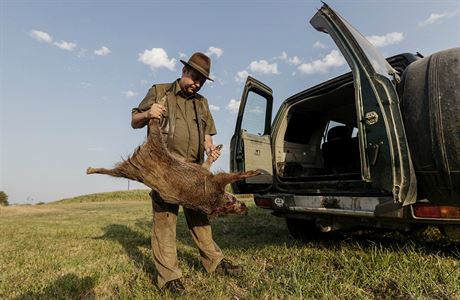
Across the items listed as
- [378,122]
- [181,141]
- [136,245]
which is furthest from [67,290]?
[378,122]

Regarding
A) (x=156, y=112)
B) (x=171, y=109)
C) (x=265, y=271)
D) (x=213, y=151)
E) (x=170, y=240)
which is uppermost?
(x=171, y=109)

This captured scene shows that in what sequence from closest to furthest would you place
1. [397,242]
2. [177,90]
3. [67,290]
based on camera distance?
[67,290]
[177,90]
[397,242]

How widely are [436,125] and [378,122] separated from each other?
1.42ft

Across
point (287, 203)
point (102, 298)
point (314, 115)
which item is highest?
point (314, 115)

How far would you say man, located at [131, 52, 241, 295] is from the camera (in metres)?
2.98

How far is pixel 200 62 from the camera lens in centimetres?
308

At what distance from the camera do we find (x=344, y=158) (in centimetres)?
585

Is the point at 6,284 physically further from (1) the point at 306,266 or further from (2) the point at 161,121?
(1) the point at 306,266

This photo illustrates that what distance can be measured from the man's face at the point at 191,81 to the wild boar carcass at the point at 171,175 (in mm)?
619

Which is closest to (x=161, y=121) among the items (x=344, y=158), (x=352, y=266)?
(x=352, y=266)

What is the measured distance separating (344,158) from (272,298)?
12.5 ft

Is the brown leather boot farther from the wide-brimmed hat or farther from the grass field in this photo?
the wide-brimmed hat

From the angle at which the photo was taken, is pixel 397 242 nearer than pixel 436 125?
No

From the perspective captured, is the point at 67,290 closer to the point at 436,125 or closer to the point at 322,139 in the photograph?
the point at 436,125
